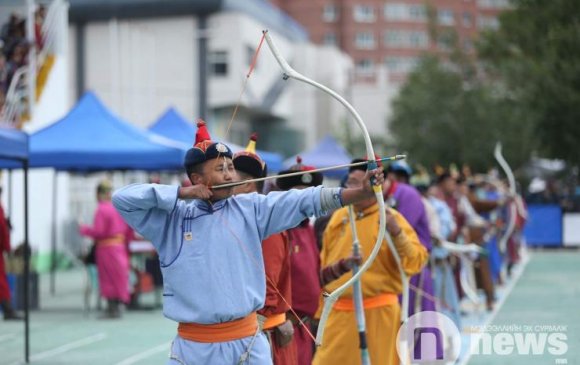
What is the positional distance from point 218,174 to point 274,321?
147cm

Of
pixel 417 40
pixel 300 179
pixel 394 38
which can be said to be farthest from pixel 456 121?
pixel 417 40

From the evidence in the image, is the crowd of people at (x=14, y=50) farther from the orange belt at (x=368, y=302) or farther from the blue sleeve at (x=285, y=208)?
the blue sleeve at (x=285, y=208)

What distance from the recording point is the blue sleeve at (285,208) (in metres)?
5.13

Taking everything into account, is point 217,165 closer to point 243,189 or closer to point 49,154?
point 243,189

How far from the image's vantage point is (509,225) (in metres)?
21.6

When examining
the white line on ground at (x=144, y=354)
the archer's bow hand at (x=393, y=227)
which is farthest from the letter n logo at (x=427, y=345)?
the white line on ground at (x=144, y=354)

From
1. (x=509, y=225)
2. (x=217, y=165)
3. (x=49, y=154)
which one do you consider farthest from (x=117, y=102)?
(x=217, y=165)

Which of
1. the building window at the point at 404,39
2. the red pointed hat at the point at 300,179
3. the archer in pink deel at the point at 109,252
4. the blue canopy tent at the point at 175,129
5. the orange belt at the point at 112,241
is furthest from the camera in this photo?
the building window at the point at 404,39

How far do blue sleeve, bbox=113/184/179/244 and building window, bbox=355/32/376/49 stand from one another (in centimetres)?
9165

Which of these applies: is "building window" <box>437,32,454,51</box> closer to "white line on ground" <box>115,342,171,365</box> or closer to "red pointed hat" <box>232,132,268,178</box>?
"white line on ground" <box>115,342,171,365</box>

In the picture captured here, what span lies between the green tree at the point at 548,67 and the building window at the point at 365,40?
6054 cm

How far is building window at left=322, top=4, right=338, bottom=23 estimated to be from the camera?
94062 millimetres

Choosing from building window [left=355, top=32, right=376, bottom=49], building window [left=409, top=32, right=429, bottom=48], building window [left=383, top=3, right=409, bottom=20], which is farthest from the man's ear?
building window [left=409, top=32, right=429, bottom=48]

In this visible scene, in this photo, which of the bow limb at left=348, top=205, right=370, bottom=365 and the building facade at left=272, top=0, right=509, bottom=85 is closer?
the bow limb at left=348, top=205, right=370, bottom=365
